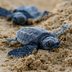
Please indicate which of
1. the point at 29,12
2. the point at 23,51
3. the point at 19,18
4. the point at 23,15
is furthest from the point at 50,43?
the point at 29,12

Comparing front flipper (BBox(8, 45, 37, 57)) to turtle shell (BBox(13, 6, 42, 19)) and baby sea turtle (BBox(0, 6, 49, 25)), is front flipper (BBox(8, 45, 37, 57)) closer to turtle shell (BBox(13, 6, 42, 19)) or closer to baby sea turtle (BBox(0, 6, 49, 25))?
baby sea turtle (BBox(0, 6, 49, 25))

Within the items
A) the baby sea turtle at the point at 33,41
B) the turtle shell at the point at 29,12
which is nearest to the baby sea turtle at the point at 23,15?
the turtle shell at the point at 29,12

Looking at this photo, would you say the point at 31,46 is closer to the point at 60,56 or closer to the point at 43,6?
the point at 60,56

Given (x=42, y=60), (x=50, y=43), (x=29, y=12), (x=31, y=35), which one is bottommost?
(x=42, y=60)

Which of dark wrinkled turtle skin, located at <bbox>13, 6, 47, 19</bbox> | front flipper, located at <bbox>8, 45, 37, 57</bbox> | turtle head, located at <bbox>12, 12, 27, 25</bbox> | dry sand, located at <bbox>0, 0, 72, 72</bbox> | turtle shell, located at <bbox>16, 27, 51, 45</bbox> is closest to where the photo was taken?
dry sand, located at <bbox>0, 0, 72, 72</bbox>

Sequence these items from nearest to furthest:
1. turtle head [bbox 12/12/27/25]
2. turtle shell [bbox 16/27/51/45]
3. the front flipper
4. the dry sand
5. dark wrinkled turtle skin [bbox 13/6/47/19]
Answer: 1. the dry sand
2. the front flipper
3. turtle shell [bbox 16/27/51/45]
4. turtle head [bbox 12/12/27/25]
5. dark wrinkled turtle skin [bbox 13/6/47/19]

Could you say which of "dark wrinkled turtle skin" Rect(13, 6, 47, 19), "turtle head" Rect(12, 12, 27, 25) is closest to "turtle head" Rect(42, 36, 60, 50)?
"turtle head" Rect(12, 12, 27, 25)

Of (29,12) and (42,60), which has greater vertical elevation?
(29,12)

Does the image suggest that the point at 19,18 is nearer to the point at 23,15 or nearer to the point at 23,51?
the point at 23,15

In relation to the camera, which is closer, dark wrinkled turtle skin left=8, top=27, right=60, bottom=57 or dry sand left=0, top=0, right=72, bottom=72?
dry sand left=0, top=0, right=72, bottom=72
